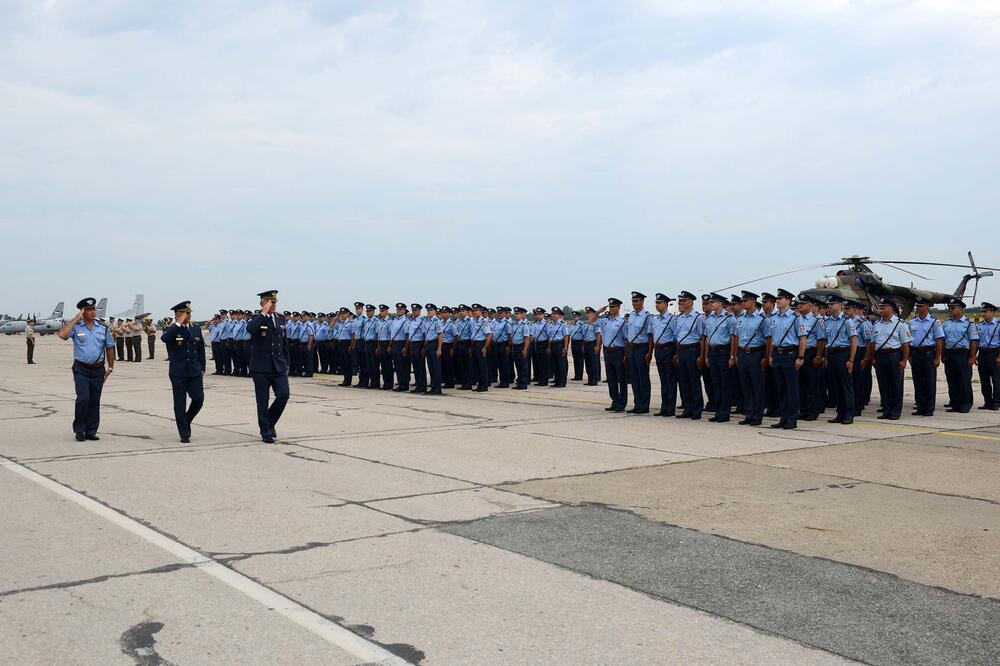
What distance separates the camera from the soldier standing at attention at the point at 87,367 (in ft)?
34.0

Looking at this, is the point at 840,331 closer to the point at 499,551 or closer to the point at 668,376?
the point at 668,376

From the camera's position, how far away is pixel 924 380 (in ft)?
46.0

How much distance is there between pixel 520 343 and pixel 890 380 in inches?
347

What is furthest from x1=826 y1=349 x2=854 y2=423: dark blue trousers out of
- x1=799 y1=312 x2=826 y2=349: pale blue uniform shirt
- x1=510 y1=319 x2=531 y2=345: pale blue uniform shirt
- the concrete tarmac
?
x1=510 y1=319 x2=531 y2=345: pale blue uniform shirt

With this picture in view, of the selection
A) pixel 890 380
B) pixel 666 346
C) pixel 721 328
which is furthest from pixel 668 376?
pixel 890 380

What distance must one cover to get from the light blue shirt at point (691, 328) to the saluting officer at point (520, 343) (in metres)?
6.92

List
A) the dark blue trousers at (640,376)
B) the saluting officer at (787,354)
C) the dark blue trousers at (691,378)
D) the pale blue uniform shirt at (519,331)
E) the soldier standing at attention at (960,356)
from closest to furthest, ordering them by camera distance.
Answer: the saluting officer at (787,354), the dark blue trousers at (691,378), the dark blue trousers at (640,376), the soldier standing at attention at (960,356), the pale blue uniform shirt at (519,331)

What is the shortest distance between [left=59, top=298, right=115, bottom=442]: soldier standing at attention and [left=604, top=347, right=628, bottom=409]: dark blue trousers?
25.3 ft

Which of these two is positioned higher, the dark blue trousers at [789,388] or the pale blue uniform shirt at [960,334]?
the pale blue uniform shirt at [960,334]

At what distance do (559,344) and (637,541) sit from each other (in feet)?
51.9

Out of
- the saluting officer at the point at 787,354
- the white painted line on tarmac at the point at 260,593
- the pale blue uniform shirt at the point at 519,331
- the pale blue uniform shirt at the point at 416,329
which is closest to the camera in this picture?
the white painted line on tarmac at the point at 260,593

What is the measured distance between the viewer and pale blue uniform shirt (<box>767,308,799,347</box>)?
39.7 ft

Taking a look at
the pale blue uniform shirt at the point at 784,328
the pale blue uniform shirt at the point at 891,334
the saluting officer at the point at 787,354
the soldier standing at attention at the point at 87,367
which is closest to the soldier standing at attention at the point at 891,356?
the pale blue uniform shirt at the point at 891,334

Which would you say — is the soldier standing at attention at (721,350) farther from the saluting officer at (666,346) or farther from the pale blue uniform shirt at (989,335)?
the pale blue uniform shirt at (989,335)
